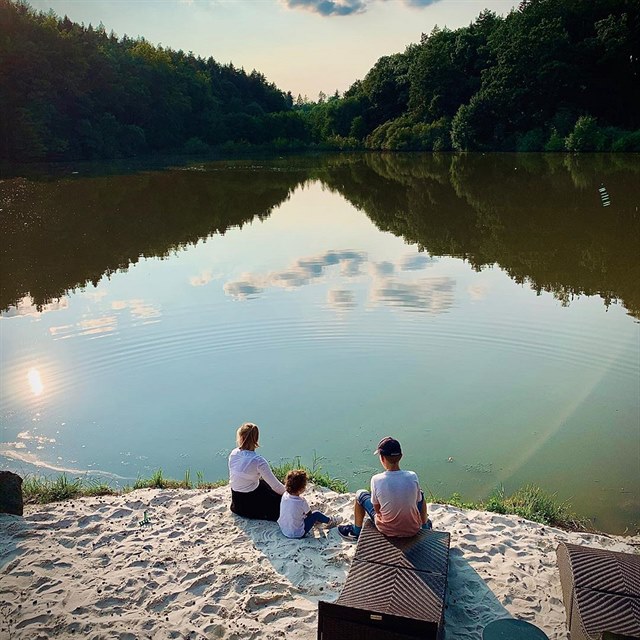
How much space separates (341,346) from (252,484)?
5361mm

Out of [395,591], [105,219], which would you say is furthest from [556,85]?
[395,591]

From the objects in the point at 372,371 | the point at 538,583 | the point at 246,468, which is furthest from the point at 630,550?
the point at 372,371

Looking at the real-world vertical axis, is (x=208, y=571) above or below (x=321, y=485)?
above

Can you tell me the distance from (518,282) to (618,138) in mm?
36726

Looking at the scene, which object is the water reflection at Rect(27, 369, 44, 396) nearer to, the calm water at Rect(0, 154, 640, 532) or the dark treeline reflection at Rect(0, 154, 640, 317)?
the calm water at Rect(0, 154, 640, 532)

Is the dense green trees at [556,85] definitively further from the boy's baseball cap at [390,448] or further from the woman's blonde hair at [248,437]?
the boy's baseball cap at [390,448]

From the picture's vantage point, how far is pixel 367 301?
13.3m

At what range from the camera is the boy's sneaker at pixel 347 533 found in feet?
17.6

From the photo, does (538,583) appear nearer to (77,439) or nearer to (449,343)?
(77,439)

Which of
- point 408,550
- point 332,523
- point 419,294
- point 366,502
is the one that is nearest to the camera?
point 408,550

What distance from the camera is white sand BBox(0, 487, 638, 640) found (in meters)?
4.33

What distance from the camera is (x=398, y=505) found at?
4754 mm

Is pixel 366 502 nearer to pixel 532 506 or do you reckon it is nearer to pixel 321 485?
pixel 321 485

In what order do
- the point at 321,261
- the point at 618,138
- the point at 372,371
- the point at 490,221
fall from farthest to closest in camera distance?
the point at 618,138 → the point at 490,221 → the point at 321,261 → the point at 372,371
